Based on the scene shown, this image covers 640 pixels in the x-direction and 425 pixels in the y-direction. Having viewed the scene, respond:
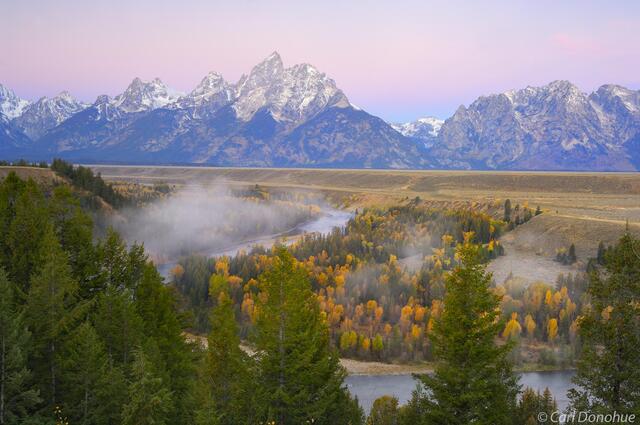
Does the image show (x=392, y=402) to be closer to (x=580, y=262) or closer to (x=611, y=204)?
(x=580, y=262)

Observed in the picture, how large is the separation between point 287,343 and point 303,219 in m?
173

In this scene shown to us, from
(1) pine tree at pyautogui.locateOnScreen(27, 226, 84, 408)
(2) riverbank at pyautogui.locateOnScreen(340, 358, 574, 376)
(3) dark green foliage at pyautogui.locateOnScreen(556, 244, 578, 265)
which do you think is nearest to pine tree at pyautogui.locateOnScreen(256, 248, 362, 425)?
(1) pine tree at pyautogui.locateOnScreen(27, 226, 84, 408)

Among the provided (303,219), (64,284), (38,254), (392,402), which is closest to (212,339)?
(64,284)

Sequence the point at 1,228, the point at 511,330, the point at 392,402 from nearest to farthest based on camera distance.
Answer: the point at 1,228 < the point at 392,402 < the point at 511,330

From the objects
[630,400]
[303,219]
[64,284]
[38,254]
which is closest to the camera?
[630,400]

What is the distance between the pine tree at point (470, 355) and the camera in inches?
802

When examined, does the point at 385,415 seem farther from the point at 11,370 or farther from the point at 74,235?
the point at 11,370

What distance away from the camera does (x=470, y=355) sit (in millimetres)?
20406

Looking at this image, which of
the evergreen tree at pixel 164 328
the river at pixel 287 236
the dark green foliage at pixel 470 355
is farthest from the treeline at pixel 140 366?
the river at pixel 287 236

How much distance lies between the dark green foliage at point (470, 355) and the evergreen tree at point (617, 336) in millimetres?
2859

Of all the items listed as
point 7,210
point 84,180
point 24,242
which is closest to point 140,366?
point 24,242

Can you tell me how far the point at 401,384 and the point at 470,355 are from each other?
46585mm

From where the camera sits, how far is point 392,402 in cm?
4294

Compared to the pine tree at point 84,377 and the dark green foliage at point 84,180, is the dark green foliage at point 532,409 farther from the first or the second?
the dark green foliage at point 84,180
